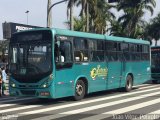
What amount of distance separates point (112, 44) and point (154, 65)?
10.5 meters

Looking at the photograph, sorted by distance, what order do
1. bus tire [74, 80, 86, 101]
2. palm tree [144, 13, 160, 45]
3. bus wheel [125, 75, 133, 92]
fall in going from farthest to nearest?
1. palm tree [144, 13, 160, 45]
2. bus wheel [125, 75, 133, 92]
3. bus tire [74, 80, 86, 101]

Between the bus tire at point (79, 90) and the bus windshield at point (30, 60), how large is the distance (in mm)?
1961

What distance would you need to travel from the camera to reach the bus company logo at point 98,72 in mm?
17953

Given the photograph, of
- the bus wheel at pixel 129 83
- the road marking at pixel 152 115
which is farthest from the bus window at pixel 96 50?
the road marking at pixel 152 115

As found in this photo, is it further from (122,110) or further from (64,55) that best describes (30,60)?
(122,110)

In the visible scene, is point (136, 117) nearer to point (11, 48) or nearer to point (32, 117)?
point (32, 117)

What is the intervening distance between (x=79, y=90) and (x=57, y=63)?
2.04 m

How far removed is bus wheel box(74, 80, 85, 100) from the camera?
16.8 metres

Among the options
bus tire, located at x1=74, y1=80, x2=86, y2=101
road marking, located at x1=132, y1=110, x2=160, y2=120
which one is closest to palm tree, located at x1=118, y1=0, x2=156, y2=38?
bus tire, located at x1=74, y1=80, x2=86, y2=101

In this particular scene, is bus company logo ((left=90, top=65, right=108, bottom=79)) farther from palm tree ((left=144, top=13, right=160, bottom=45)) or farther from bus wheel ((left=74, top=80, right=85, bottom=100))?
palm tree ((left=144, top=13, right=160, bottom=45))

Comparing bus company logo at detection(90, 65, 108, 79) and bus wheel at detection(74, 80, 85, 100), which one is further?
bus company logo at detection(90, 65, 108, 79)

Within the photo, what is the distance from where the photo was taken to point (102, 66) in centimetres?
1886

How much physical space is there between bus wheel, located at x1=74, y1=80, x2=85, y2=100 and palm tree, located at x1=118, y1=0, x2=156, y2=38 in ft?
146

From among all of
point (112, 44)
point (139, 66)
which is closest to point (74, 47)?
point (112, 44)
